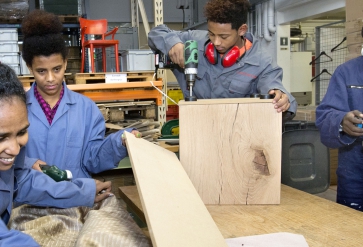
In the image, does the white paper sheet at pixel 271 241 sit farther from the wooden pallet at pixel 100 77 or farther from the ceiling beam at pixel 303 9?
the ceiling beam at pixel 303 9

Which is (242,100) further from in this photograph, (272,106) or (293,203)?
(293,203)

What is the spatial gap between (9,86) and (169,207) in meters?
0.54

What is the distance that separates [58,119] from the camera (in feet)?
6.06

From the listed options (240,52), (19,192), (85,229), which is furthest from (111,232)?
(240,52)

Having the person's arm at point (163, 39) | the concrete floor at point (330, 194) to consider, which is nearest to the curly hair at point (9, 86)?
the person's arm at point (163, 39)

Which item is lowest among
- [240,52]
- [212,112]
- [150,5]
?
[212,112]

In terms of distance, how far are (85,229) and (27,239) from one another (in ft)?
0.51

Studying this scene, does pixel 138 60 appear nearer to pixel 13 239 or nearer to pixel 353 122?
pixel 353 122

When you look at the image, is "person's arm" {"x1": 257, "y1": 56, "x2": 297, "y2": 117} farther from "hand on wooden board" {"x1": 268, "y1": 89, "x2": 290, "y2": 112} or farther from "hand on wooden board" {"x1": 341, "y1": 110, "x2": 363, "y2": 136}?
"hand on wooden board" {"x1": 341, "y1": 110, "x2": 363, "y2": 136}

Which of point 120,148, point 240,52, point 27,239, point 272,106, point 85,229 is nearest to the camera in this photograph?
point 27,239

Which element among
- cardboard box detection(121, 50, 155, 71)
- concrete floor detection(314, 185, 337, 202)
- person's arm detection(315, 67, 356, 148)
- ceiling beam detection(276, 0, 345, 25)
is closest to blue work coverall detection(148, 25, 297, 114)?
person's arm detection(315, 67, 356, 148)

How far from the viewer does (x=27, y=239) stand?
957 mm

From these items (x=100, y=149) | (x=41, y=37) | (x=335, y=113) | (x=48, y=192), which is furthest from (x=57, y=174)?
(x=335, y=113)

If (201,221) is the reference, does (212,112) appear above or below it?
above
